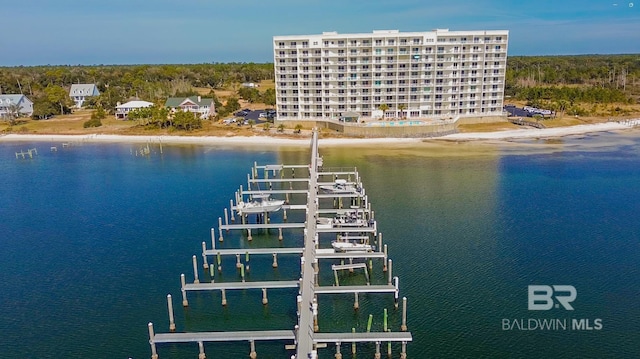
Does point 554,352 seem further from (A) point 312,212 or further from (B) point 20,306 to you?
(B) point 20,306

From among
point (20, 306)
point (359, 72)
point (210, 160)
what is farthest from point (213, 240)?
point (359, 72)

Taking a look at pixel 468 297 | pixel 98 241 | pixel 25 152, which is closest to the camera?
pixel 468 297

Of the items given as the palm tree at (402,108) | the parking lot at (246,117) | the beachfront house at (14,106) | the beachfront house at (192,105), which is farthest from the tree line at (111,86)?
→ the palm tree at (402,108)

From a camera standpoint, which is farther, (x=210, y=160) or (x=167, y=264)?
(x=210, y=160)

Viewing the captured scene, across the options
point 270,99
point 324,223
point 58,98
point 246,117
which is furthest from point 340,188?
point 58,98

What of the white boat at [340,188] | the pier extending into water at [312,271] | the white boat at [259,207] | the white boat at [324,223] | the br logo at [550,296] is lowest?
the br logo at [550,296]

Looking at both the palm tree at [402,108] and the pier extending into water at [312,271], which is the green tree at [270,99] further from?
the pier extending into water at [312,271]
